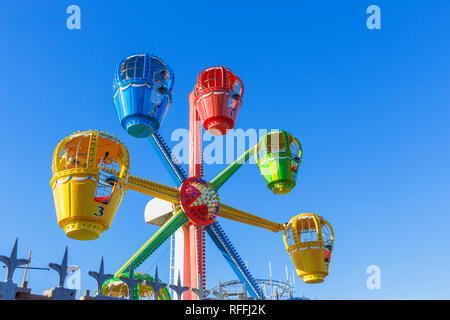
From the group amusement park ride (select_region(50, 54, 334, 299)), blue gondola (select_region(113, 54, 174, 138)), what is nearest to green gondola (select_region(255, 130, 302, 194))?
amusement park ride (select_region(50, 54, 334, 299))

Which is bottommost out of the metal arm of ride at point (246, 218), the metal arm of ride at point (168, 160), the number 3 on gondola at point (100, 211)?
the number 3 on gondola at point (100, 211)

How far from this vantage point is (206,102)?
1858 cm

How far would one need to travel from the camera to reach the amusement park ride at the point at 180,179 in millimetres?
12664

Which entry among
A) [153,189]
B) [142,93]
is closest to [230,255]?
[153,189]

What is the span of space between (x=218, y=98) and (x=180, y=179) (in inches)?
186

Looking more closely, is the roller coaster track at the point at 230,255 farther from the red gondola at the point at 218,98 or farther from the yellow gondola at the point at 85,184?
the yellow gondola at the point at 85,184

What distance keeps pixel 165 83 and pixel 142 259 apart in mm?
6611

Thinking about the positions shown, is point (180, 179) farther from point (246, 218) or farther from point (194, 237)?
point (246, 218)

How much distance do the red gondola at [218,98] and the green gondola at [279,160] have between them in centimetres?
359

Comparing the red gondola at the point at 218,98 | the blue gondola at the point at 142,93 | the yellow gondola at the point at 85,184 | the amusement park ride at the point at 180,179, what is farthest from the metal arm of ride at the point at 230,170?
the yellow gondola at the point at 85,184

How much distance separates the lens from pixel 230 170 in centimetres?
2344
